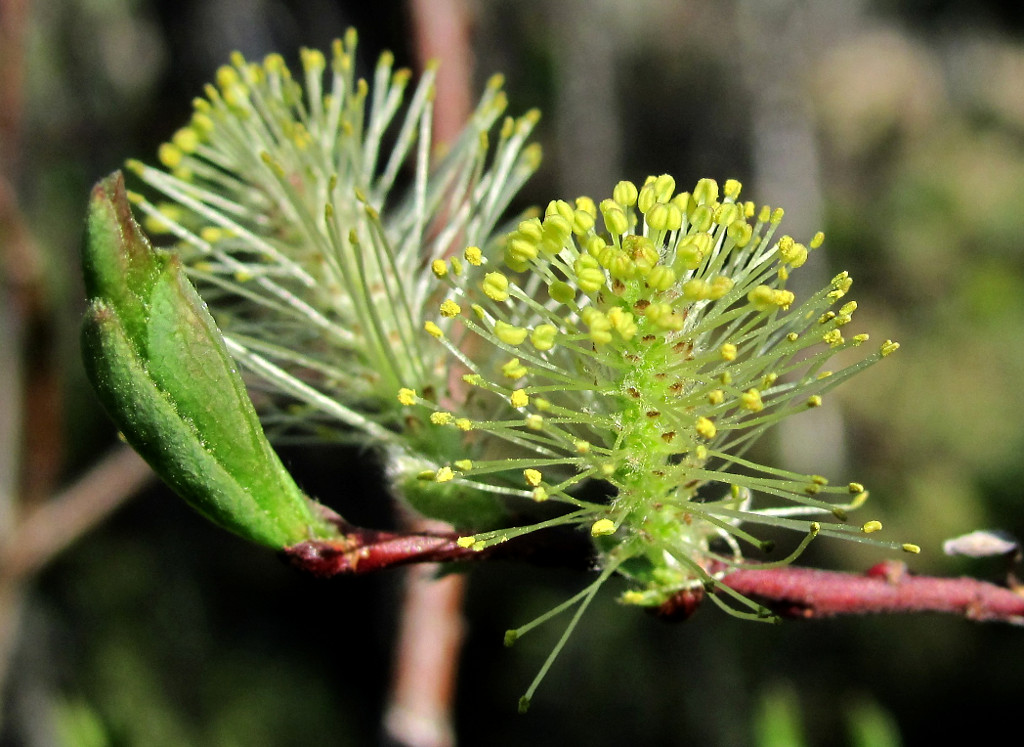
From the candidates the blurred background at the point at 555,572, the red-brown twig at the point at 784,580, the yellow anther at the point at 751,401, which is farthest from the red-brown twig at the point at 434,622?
the yellow anther at the point at 751,401

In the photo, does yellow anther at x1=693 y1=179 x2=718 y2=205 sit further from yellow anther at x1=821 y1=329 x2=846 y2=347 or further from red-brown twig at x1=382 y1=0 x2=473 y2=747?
red-brown twig at x1=382 y1=0 x2=473 y2=747

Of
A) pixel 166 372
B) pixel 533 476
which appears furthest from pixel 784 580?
pixel 166 372

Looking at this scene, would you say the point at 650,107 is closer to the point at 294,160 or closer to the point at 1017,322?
the point at 1017,322

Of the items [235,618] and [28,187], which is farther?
[235,618]

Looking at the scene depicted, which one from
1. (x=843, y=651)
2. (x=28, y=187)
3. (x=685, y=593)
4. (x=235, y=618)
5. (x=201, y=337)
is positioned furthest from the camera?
(x=235, y=618)

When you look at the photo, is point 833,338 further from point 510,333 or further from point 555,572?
point 555,572

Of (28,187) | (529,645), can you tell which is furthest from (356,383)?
(529,645)

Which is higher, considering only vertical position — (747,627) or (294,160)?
(294,160)
